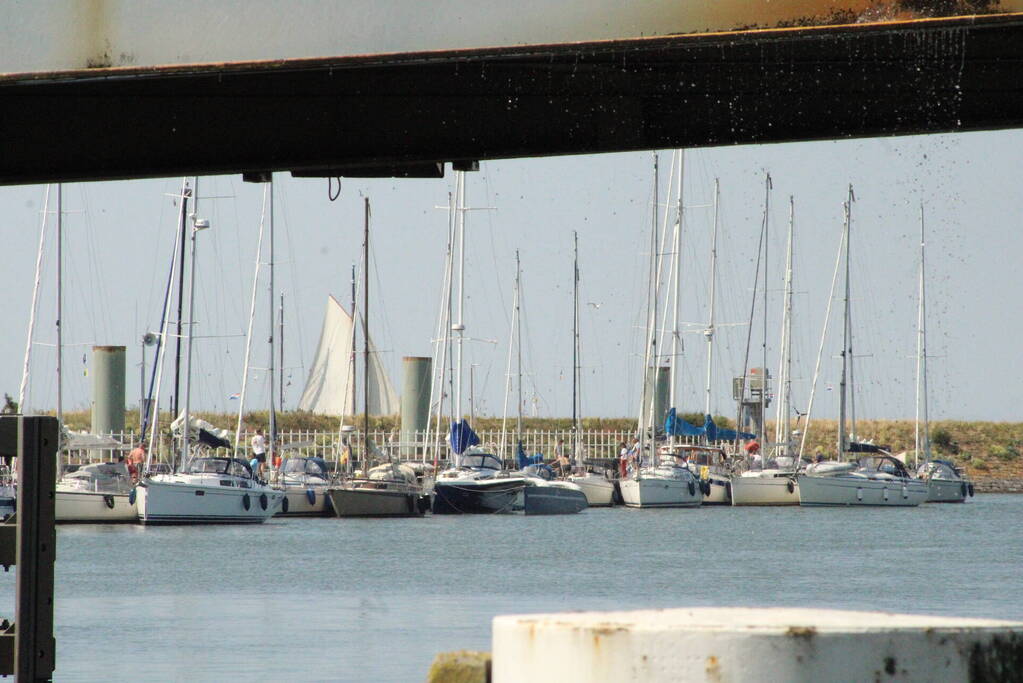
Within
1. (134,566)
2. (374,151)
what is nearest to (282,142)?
(374,151)

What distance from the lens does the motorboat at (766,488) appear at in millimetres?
72750

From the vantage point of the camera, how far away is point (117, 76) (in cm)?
761

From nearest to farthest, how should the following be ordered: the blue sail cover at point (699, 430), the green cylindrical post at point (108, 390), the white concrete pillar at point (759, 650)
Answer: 1. the white concrete pillar at point (759, 650)
2. the green cylindrical post at point (108, 390)
3. the blue sail cover at point (699, 430)

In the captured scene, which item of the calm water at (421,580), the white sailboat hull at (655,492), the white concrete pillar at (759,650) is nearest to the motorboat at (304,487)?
the calm water at (421,580)

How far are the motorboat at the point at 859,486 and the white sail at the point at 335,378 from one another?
31320 mm

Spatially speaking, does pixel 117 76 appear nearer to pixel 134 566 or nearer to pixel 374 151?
pixel 374 151

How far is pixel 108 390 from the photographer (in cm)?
6469

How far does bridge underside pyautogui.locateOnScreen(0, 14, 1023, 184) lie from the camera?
876 centimetres

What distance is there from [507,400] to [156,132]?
66692mm

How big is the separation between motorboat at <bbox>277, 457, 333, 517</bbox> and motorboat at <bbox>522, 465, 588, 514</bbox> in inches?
327

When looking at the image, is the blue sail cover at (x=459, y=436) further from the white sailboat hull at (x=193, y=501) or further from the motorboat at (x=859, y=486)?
the motorboat at (x=859, y=486)

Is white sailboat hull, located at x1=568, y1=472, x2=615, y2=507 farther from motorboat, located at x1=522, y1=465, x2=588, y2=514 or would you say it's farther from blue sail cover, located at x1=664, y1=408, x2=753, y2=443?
blue sail cover, located at x1=664, y1=408, x2=753, y2=443

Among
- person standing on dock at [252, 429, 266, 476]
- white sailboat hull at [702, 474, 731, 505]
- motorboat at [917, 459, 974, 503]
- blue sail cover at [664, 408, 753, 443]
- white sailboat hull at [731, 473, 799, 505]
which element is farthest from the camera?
motorboat at [917, 459, 974, 503]

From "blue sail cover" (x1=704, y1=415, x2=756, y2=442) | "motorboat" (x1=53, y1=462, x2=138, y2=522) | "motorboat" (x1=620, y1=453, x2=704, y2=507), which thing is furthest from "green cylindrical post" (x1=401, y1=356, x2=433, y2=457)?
"motorboat" (x1=53, y1=462, x2=138, y2=522)
